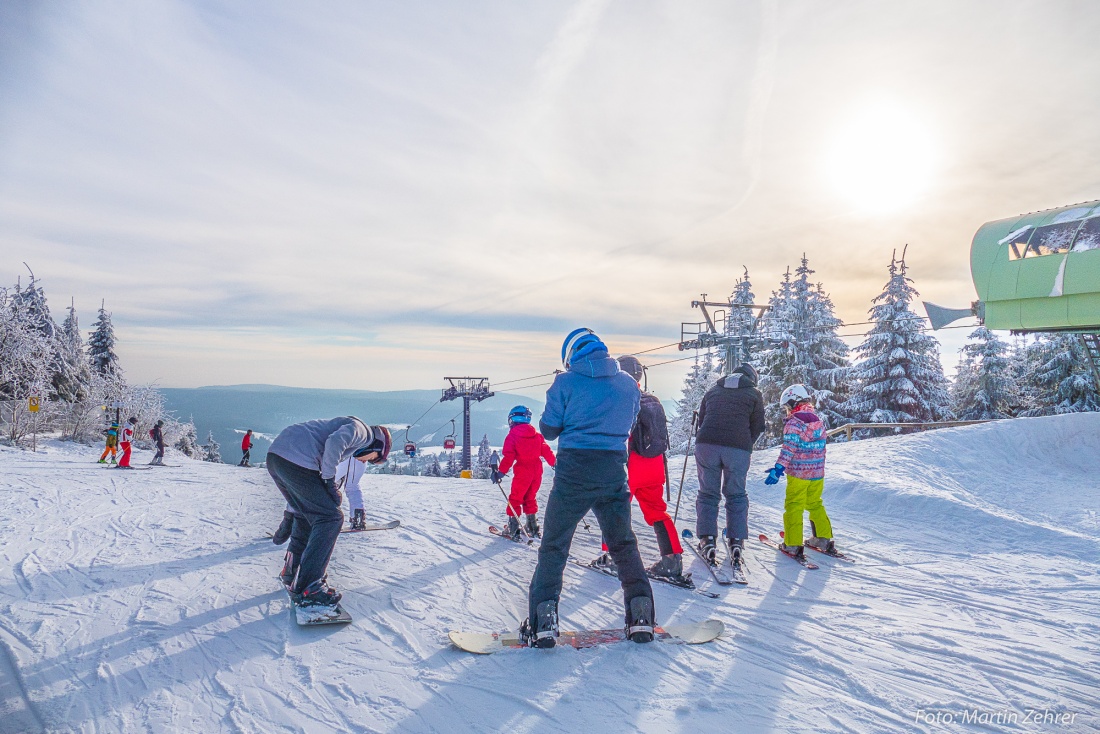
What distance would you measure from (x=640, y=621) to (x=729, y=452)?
8.08 feet

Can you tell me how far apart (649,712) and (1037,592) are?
4627mm

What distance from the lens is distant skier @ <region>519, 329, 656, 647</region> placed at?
3.70 meters

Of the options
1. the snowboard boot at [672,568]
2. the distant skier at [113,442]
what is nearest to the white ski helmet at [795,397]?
the snowboard boot at [672,568]

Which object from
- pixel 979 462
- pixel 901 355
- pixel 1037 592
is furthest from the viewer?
pixel 901 355

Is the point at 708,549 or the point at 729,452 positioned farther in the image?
the point at 708,549

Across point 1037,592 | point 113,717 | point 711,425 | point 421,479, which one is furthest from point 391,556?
point 421,479

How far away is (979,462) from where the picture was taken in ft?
44.5

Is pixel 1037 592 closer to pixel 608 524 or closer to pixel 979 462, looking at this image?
pixel 608 524

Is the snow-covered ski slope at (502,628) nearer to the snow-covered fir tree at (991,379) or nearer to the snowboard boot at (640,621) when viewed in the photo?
the snowboard boot at (640,621)

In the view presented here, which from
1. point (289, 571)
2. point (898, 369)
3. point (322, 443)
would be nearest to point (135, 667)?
point (289, 571)

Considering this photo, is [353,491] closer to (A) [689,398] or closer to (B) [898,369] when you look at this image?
(B) [898,369]

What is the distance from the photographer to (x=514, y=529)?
6.99 metres

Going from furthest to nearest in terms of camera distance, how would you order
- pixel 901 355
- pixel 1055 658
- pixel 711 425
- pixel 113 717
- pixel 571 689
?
pixel 901 355 < pixel 711 425 < pixel 1055 658 < pixel 571 689 < pixel 113 717

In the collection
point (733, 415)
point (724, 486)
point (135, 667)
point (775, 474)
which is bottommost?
point (135, 667)
